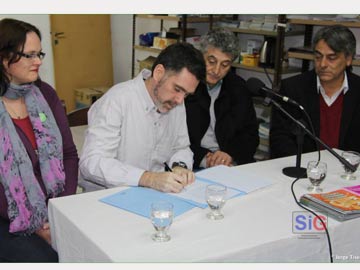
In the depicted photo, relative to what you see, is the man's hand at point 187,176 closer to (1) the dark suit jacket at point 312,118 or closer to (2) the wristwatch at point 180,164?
(2) the wristwatch at point 180,164

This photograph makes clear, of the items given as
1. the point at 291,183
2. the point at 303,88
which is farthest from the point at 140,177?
the point at 303,88

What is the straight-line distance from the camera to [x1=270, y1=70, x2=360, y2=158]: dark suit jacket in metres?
2.45

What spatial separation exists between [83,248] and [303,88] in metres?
1.64

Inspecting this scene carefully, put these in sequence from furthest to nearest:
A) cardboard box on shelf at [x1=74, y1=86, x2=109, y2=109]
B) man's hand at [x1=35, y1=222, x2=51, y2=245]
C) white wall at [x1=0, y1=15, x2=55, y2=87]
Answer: cardboard box on shelf at [x1=74, y1=86, x2=109, y2=109] → white wall at [x1=0, y1=15, x2=55, y2=87] → man's hand at [x1=35, y1=222, x2=51, y2=245]

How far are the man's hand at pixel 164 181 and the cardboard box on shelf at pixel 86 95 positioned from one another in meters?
3.60

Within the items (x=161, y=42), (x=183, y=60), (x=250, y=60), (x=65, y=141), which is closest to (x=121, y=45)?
(x=161, y=42)

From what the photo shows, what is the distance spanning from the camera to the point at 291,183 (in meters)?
1.76

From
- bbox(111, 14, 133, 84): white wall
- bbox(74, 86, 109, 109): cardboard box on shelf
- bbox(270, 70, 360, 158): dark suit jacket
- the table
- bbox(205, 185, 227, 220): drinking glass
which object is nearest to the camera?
the table

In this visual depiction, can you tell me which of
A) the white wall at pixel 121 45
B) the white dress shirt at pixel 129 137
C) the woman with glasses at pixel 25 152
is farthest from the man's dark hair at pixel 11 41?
the white wall at pixel 121 45

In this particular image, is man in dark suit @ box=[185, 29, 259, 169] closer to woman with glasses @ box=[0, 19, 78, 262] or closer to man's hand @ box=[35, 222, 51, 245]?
woman with glasses @ box=[0, 19, 78, 262]

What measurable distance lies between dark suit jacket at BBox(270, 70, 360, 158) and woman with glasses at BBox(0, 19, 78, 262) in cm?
116

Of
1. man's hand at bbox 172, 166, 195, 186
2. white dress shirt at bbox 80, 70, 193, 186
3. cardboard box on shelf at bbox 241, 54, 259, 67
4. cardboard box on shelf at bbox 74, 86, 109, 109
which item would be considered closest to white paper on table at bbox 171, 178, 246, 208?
man's hand at bbox 172, 166, 195, 186

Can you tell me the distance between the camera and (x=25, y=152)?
1866mm
